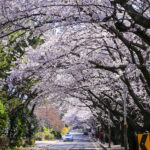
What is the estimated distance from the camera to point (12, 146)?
25078 millimetres

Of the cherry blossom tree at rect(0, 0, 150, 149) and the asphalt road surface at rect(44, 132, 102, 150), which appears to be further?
the asphalt road surface at rect(44, 132, 102, 150)

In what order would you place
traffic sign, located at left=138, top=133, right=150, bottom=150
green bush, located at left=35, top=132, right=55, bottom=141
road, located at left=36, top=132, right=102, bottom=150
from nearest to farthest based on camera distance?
traffic sign, located at left=138, top=133, right=150, bottom=150
road, located at left=36, top=132, right=102, bottom=150
green bush, located at left=35, top=132, right=55, bottom=141

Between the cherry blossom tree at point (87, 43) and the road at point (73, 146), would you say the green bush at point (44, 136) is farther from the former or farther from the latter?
the cherry blossom tree at point (87, 43)

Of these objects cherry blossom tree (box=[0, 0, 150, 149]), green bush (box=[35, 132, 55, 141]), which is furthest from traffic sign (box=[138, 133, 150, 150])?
green bush (box=[35, 132, 55, 141])

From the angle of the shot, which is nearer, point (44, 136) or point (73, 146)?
point (73, 146)

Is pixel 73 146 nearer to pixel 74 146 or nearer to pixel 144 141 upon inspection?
pixel 74 146

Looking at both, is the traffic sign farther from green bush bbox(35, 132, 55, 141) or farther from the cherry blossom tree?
green bush bbox(35, 132, 55, 141)

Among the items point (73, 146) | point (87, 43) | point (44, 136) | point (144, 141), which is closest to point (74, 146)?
point (73, 146)

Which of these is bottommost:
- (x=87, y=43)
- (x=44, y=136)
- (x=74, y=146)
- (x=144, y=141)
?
(x=74, y=146)

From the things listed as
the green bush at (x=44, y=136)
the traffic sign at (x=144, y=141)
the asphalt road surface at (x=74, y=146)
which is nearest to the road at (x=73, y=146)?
the asphalt road surface at (x=74, y=146)

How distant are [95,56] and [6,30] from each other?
8.26 metres

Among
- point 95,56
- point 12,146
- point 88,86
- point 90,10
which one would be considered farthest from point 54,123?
point 90,10

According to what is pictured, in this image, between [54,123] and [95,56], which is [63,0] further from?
[54,123]

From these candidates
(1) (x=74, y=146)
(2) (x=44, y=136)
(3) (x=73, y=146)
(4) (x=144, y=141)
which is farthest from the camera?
(2) (x=44, y=136)
